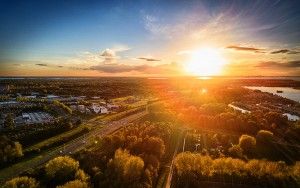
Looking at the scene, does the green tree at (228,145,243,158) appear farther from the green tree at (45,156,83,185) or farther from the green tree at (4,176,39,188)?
the green tree at (4,176,39,188)

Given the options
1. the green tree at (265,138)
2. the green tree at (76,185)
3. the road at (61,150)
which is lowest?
the road at (61,150)

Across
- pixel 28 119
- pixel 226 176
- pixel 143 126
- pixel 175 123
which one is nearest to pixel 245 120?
pixel 175 123

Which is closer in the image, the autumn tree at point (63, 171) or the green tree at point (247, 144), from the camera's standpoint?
the autumn tree at point (63, 171)

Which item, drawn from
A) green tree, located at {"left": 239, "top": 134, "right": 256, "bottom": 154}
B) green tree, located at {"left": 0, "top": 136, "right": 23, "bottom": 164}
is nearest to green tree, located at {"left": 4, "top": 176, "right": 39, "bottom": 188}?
green tree, located at {"left": 0, "top": 136, "right": 23, "bottom": 164}

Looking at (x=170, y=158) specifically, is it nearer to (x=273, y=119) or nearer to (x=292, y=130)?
(x=292, y=130)

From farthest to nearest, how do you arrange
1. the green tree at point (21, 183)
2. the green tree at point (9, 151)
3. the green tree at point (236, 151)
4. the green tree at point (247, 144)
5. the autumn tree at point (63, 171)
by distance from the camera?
the green tree at point (247, 144)
the green tree at point (236, 151)
the green tree at point (9, 151)
the autumn tree at point (63, 171)
the green tree at point (21, 183)

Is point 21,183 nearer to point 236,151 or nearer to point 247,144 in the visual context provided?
point 236,151

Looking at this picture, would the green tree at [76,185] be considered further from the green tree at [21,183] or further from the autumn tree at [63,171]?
the green tree at [21,183]

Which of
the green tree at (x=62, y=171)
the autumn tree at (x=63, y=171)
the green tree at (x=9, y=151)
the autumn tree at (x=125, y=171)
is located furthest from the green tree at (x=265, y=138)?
the green tree at (x=9, y=151)

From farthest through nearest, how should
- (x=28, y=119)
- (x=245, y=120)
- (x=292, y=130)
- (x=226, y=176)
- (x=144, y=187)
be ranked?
(x=28, y=119), (x=245, y=120), (x=292, y=130), (x=226, y=176), (x=144, y=187)
